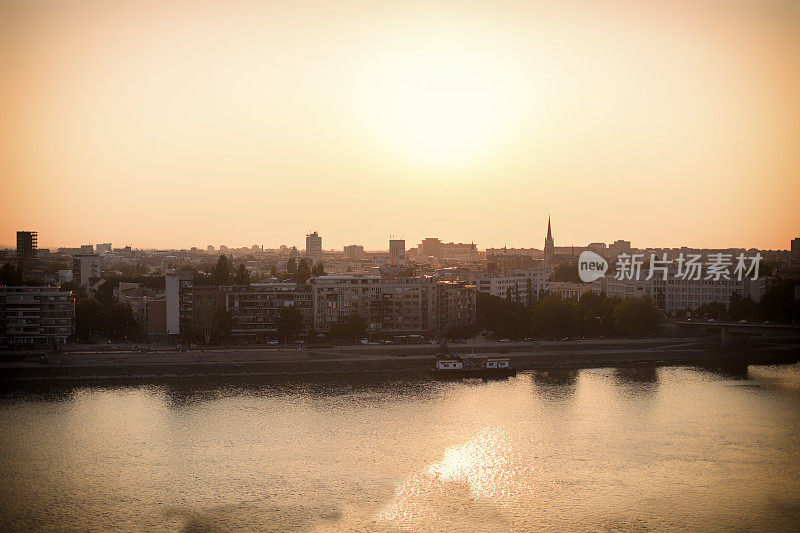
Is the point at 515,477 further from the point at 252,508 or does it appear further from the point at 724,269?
the point at 724,269

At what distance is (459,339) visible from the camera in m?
22.3

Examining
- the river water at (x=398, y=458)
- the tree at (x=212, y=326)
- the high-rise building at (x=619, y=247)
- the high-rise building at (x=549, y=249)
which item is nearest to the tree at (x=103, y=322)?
the tree at (x=212, y=326)

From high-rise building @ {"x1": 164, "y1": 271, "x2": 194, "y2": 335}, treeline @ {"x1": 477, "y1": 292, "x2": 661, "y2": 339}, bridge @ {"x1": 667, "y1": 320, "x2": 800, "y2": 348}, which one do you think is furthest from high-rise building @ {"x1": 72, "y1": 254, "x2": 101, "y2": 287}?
bridge @ {"x1": 667, "y1": 320, "x2": 800, "y2": 348}

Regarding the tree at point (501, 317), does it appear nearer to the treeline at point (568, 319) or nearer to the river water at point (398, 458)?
the treeline at point (568, 319)

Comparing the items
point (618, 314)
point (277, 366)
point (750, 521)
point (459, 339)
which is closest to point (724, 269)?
point (618, 314)

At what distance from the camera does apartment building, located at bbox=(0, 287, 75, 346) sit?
20.5 metres

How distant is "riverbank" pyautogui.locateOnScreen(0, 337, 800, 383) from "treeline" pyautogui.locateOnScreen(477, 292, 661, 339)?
1458mm

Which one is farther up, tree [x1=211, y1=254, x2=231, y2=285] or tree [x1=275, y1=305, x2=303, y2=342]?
tree [x1=211, y1=254, x2=231, y2=285]

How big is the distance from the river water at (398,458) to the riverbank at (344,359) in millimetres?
1331

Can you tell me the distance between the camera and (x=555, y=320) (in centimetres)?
2284

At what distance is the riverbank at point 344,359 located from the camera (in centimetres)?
1783

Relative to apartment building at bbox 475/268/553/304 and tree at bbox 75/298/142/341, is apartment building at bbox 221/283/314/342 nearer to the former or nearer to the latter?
tree at bbox 75/298/142/341

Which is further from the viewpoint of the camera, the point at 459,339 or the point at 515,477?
the point at 459,339

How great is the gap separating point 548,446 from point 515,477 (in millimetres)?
1606
